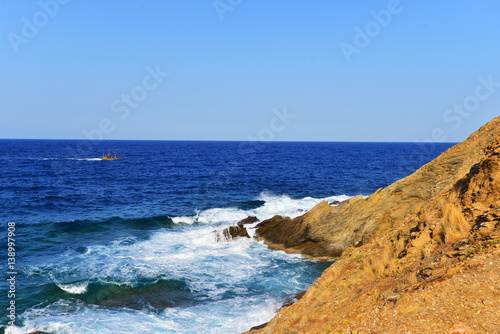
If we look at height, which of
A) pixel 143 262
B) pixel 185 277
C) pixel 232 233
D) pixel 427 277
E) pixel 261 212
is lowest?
pixel 185 277

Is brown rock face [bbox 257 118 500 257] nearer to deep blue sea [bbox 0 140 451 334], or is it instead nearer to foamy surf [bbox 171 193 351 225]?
deep blue sea [bbox 0 140 451 334]

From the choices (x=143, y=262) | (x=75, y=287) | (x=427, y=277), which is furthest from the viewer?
(x=143, y=262)

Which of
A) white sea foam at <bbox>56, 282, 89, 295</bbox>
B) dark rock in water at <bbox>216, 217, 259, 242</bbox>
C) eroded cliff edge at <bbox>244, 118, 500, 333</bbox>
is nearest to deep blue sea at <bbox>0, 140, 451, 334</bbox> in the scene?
white sea foam at <bbox>56, 282, 89, 295</bbox>

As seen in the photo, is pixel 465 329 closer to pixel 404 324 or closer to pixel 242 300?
pixel 404 324

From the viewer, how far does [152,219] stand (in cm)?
3772

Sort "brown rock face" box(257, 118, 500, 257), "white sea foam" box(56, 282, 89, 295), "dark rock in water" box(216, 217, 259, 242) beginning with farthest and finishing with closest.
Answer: "dark rock in water" box(216, 217, 259, 242) < "brown rock face" box(257, 118, 500, 257) < "white sea foam" box(56, 282, 89, 295)

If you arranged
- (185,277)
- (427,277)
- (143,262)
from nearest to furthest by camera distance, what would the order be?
(427,277)
(185,277)
(143,262)

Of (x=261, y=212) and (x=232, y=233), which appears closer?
(x=232, y=233)

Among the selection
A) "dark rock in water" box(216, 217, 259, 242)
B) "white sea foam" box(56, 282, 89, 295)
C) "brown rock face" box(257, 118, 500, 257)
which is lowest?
"white sea foam" box(56, 282, 89, 295)

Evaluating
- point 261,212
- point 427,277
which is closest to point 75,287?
point 427,277

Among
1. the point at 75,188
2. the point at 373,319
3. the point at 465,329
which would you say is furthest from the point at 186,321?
the point at 75,188

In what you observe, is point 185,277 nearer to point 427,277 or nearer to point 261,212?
point 427,277

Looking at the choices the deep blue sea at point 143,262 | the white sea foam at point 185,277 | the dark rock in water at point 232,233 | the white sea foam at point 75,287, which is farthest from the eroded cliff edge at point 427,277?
the dark rock in water at point 232,233

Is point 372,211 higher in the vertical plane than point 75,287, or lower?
higher
